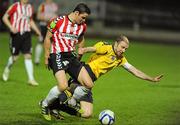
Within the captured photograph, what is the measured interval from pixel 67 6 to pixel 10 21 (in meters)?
21.9

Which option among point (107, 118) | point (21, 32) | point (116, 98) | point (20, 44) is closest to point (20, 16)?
point (21, 32)

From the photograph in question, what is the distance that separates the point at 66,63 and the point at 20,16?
5.39 meters

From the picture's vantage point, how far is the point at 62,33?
441 inches

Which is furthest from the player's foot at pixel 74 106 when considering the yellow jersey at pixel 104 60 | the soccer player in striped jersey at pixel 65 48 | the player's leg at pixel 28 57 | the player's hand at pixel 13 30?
the player's hand at pixel 13 30

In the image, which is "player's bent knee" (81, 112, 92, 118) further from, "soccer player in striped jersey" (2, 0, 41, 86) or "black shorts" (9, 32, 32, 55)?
"black shorts" (9, 32, 32, 55)

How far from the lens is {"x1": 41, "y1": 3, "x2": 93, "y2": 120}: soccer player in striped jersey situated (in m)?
11.1

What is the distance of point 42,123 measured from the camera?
10.9m

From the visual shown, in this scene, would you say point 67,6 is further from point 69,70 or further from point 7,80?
point 69,70

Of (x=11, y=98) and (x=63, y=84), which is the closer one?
(x=63, y=84)

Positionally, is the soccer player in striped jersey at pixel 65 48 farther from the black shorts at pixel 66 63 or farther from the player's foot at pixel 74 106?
the player's foot at pixel 74 106

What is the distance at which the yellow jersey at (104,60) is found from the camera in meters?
11.4

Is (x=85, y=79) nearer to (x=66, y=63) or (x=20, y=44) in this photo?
(x=66, y=63)

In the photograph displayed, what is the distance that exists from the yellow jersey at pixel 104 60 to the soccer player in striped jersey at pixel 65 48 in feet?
0.82

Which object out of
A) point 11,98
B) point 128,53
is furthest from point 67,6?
point 11,98
